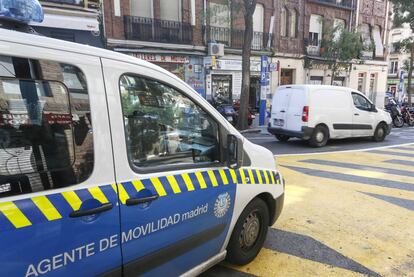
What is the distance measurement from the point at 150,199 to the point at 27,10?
1.34m

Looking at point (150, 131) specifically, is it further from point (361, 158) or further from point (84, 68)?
point (361, 158)

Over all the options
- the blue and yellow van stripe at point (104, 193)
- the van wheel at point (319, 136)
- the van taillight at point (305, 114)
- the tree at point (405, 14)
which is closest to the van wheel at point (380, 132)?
the van wheel at point (319, 136)

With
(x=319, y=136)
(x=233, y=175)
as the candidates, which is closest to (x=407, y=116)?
(x=319, y=136)

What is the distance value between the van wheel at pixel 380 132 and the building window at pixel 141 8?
12.2 m

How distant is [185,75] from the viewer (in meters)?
18.7

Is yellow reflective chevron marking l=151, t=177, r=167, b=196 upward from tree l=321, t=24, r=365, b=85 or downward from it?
downward

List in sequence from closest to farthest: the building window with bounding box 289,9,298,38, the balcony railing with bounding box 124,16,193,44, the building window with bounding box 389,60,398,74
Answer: the balcony railing with bounding box 124,16,193,44 < the building window with bounding box 289,9,298,38 < the building window with bounding box 389,60,398,74

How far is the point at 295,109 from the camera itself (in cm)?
1018

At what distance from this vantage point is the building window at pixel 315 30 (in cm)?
2377

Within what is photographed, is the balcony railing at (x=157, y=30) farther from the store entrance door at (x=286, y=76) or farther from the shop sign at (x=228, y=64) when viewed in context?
the store entrance door at (x=286, y=76)

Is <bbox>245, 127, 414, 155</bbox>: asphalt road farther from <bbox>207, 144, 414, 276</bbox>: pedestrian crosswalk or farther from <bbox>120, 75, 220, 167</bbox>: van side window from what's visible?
<bbox>120, 75, 220, 167</bbox>: van side window

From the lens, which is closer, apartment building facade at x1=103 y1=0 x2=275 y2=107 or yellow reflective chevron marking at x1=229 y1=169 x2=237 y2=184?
yellow reflective chevron marking at x1=229 y1=169 x2=237 y2=184

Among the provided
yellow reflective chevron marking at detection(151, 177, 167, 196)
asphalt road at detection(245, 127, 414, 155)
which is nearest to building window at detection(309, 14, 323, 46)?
asphalt road at detection(245, 127, 414, 155)

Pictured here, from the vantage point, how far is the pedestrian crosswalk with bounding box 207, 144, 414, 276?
3.33 metres
